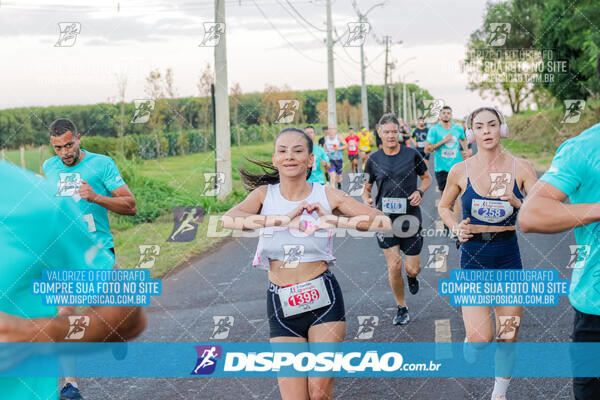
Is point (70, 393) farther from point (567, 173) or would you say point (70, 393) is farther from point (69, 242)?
point (567, 173)

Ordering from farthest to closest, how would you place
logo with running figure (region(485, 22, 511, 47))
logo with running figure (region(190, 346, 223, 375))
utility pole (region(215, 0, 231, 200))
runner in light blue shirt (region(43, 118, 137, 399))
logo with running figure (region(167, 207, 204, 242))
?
1. utility pole (region(215, 0, 231, 200))
2. logo with running figure (region(167, 207, 204, 242))
3. logo with running figure (region(485, 22, 511, 47))
4. logo with running figure (region(190, 346, 223, 375))
5. runner in light blue shirt (region(43, 118, 137, 399))

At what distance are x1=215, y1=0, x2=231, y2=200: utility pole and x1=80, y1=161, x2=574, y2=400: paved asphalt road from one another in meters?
3.56

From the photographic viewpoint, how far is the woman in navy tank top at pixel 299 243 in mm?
4000

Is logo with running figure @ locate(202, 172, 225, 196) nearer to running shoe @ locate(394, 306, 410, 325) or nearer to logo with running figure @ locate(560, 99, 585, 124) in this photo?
logo with running figure @ locate(560, 99, 585, 124)

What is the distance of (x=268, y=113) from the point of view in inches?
1323

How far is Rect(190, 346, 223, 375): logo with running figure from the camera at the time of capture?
19.1 ft

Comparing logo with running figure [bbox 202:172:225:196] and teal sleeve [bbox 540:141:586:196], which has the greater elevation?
teal sleeve [bbox 540:141:586:196]

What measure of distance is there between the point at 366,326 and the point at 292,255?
290 cm

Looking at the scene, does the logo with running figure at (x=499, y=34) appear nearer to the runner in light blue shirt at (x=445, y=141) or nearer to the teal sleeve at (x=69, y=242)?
the runner in light blue shirt at (x=445, y=141)

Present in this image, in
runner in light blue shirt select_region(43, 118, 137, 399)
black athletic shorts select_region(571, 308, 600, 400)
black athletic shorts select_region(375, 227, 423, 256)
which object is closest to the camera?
black athletic shorts select_region(571, 308, 600, 400)

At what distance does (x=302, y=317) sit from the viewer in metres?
4.07

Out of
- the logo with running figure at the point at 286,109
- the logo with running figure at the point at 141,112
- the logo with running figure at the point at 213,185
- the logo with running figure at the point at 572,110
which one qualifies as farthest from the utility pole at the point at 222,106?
the logo with running figure at the point at 572,110

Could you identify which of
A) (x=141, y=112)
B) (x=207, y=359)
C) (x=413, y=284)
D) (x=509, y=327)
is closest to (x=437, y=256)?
(x=413, y=284)

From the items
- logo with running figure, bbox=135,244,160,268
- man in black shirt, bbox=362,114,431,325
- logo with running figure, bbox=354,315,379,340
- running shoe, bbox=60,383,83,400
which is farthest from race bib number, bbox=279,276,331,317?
logo with running figure, bbox=135,244,160,268
